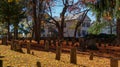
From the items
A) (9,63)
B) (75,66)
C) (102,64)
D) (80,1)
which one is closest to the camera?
(9,63)

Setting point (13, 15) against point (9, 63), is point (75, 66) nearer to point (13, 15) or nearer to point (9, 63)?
point (9, 63)

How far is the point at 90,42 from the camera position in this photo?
2778 cm

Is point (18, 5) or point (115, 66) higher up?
point (18, 5)

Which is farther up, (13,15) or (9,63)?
(13,15)

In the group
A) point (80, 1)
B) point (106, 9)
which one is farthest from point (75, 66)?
point (80, 1)

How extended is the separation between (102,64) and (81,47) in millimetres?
9267

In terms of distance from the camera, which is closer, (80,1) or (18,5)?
(18,5)

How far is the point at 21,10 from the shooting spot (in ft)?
136

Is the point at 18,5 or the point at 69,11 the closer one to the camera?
the point at 18,5

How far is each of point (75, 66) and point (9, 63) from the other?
3293 millimetres

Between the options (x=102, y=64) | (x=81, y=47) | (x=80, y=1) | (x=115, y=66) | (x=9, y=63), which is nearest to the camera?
(x=115, y=66)

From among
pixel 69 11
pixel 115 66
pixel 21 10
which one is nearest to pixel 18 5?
pixel 21 10

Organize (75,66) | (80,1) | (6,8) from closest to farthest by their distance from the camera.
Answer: (75,66) → (6,8) → (80,1)

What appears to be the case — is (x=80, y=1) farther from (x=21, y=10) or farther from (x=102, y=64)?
(x=102, y=64)
